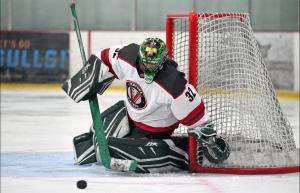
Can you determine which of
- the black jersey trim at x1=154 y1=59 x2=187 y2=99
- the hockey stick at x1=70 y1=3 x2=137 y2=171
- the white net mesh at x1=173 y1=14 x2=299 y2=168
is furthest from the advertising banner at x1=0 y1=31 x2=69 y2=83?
the black jersey trim at x1=154 y1=59 x2=187 y2=99

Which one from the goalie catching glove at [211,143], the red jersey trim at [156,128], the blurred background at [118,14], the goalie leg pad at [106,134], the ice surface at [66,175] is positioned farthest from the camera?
the blurred background at [118,14]

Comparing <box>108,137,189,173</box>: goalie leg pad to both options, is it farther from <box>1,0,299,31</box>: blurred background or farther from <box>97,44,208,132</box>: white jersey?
<box>1,0,299,31</box>: blurred background

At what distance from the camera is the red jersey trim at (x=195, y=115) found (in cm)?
473

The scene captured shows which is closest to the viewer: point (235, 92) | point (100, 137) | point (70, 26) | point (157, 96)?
point (157, 96)

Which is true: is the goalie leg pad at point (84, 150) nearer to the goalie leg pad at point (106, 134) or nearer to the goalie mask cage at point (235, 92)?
the goalie leg pad at point (106, 134)

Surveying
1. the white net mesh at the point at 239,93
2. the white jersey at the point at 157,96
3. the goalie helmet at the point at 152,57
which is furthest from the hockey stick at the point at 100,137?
the white net mesh at the point at 239,93

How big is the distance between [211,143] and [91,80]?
0.79 m

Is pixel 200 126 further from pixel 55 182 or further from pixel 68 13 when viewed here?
pixel 68 13

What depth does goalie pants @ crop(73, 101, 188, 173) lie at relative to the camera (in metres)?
4.97

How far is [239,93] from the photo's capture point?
5.18m

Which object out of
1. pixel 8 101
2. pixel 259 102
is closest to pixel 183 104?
pixel 259 102

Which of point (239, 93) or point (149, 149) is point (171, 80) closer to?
point (149, 149)

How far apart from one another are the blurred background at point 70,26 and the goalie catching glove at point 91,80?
7.46m

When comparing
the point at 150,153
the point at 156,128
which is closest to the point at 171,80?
the point at 156,128
